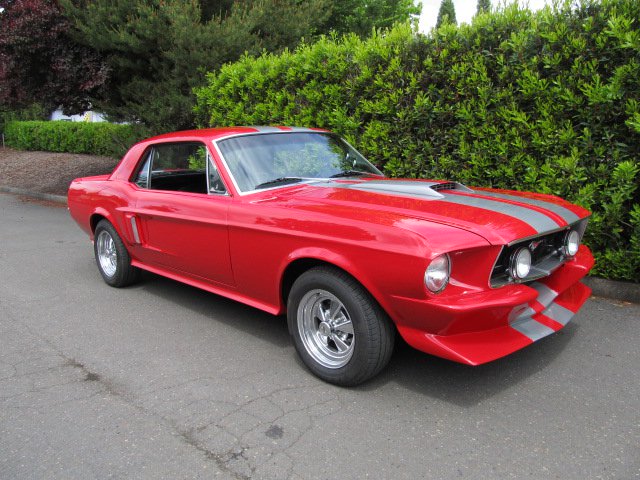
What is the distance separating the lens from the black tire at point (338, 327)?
2.89 metres

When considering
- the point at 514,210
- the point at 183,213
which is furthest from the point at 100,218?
the point at 514,210

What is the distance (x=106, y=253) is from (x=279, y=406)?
128 inches

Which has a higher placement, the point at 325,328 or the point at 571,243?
the point at 571,243

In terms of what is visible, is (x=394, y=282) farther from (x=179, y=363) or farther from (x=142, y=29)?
(x=142, y=29)

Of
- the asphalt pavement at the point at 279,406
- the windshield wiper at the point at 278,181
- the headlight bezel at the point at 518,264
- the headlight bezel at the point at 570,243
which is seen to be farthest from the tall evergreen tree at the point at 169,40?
the headlight bezel at the point at 518,264

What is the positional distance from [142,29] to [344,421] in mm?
8481

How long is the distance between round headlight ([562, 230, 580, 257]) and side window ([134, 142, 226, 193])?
286cm

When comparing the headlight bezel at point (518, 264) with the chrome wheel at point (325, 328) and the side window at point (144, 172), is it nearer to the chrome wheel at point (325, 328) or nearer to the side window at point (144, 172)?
the chrome wheel at point (325, 328)

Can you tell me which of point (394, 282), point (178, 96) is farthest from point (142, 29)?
point (394, 282)

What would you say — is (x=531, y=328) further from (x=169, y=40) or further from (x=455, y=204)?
(x=169, y=40)

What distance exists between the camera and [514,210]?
3.16 metres

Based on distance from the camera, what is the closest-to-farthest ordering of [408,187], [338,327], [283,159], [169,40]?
[338,327]
[408,187]
[283,159]
[169,40]

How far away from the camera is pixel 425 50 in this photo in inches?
222

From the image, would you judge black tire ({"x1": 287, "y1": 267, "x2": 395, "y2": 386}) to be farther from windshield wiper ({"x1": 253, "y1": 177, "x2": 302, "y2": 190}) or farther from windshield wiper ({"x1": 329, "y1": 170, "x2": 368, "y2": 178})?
windshield wiper ({"x1": 329, "y1": 170, "x2": 368, "y2": 178})
